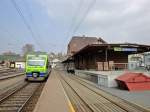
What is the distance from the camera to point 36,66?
114 ft

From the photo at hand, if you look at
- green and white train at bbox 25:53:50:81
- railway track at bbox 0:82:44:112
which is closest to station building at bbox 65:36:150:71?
green and white train at bbox 25:53:50:81

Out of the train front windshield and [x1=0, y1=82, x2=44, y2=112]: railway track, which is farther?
the train front windshield

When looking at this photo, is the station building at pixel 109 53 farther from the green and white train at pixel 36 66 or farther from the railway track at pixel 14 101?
the railway track at pixel 14 101

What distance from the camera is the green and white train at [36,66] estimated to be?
34.6 m

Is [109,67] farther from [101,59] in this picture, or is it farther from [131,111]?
[131,111]

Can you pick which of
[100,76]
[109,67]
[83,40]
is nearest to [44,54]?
[109,67]

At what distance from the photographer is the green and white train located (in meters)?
34.6

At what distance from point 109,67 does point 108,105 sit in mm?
22189

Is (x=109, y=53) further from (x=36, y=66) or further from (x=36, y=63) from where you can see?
(x=36, y=66)

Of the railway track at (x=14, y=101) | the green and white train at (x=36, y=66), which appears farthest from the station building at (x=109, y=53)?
the railway track at (x=14, y=101)

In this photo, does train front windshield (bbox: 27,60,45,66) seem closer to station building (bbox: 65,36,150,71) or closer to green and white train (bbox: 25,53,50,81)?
green and white train (bbox: 25,53,50,81)

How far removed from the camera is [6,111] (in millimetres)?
13547

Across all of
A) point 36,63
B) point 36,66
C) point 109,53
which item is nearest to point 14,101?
point 36,66

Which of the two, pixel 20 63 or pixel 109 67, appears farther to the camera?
pixel 20 63
